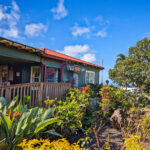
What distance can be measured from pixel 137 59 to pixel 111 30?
15.6 ft

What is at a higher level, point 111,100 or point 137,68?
point 137,68

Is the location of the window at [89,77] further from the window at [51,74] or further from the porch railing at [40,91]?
the porch railing at [40,91]

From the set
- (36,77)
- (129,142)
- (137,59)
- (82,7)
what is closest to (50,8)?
(82,7)

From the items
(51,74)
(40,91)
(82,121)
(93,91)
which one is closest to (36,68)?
(51,74)

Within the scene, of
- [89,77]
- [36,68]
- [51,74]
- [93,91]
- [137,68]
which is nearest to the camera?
[93,91]

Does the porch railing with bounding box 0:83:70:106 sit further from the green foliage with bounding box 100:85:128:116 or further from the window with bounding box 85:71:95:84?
the window with bounding box 85:71:95:84

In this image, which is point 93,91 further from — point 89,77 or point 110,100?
point 89,77

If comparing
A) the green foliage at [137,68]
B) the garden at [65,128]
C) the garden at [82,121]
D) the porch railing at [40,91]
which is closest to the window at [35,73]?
the porch railing at [40,91]

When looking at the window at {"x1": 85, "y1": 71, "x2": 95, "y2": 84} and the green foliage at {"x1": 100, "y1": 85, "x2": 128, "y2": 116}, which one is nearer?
the green foliage at {"x1": 100, "y1": 85, "x2": 128, "y2": 116}

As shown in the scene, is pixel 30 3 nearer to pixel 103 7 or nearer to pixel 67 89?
pixel 103 7

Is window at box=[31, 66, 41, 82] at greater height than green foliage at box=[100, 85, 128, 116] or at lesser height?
greater

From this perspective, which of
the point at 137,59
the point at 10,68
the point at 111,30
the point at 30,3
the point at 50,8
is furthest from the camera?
the point at 137,59

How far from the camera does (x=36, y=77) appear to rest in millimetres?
8016

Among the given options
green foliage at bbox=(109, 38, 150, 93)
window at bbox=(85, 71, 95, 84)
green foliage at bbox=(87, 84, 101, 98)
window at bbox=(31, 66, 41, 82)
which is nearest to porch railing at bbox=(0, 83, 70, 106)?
green foliage at bbox=(87, 84, 101, 98)
